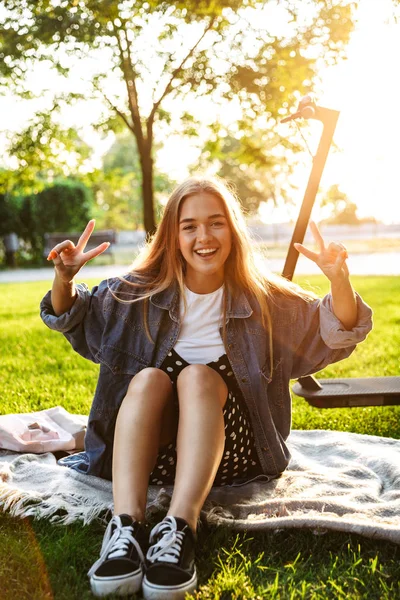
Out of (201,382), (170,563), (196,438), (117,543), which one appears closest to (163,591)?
(170,563)

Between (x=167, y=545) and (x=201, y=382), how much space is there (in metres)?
0.55

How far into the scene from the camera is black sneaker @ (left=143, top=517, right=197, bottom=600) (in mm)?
1840

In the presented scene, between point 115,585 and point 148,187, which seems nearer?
point 115,585

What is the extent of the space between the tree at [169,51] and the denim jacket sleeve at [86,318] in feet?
12.1

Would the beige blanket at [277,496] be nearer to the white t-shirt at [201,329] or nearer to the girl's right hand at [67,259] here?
the white t-shirt at [201,329]

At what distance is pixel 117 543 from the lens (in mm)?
1940

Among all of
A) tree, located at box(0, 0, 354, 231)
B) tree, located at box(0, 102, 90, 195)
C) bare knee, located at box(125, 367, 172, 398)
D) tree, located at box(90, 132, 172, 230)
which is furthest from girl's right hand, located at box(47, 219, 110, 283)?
tree, located at box(90, 132, 172, 230)

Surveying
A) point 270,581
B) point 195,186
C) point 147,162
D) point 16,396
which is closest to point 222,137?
point 147,162

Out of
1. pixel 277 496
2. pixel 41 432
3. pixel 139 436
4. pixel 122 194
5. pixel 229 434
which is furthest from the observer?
pixel 122 194

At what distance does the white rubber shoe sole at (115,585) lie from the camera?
1.85 metres

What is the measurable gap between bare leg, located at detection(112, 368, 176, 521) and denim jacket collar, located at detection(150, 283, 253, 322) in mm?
303

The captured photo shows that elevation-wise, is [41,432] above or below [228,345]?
below

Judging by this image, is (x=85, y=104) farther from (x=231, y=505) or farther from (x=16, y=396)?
(x=231, y=505)

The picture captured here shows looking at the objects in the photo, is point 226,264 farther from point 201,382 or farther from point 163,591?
point 163,591
